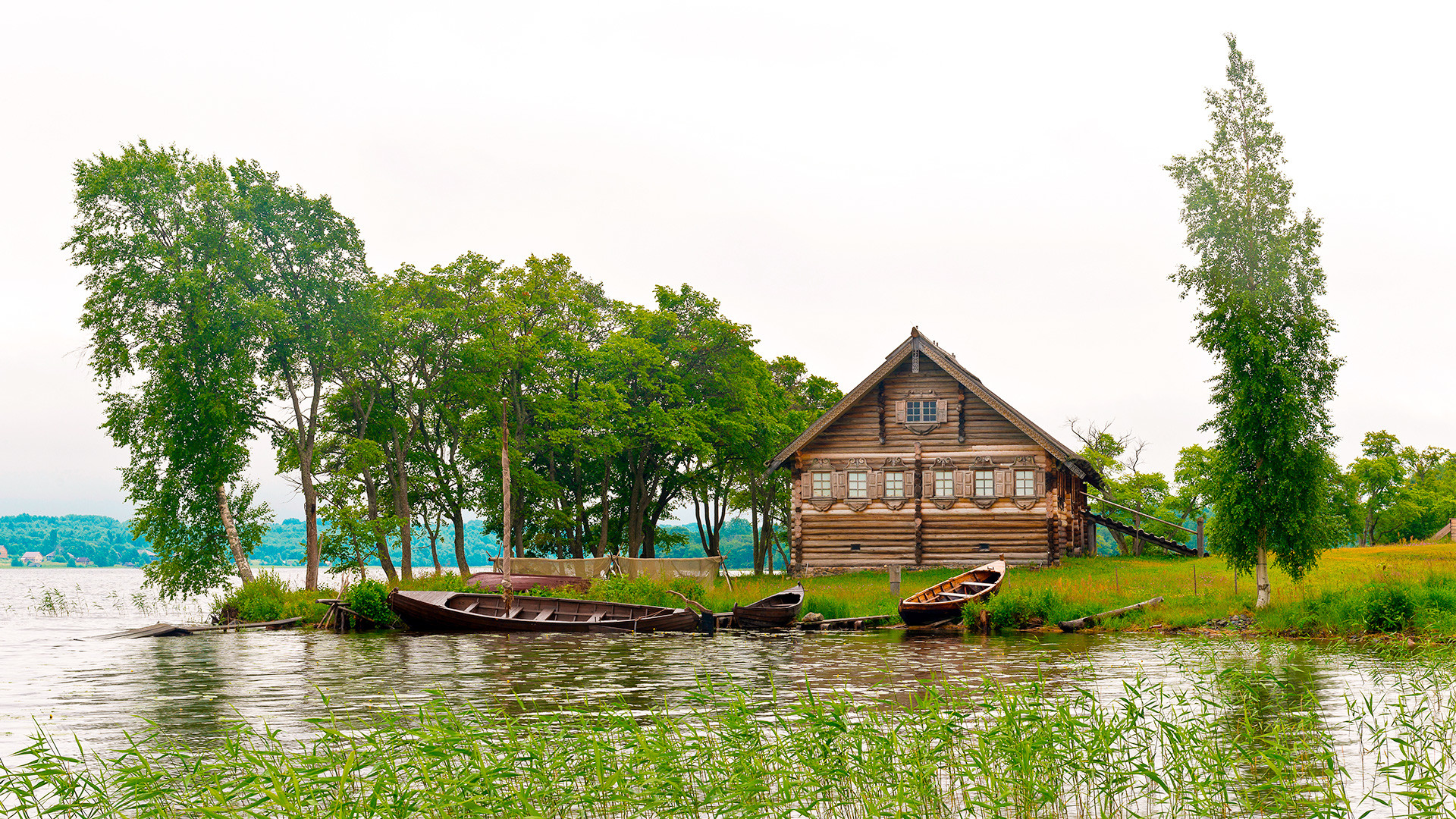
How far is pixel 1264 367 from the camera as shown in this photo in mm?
25938

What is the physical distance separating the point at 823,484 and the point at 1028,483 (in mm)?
7314

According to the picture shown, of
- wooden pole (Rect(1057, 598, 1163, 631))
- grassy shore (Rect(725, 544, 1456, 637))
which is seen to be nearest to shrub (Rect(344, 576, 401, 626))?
grassy shore (Rect(725, 544, 1456, 637))

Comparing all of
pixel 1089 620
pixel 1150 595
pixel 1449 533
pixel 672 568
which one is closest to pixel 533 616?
pixel 672 568

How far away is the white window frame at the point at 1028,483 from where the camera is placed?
39.6 m

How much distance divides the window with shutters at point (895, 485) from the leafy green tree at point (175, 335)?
22.1 m

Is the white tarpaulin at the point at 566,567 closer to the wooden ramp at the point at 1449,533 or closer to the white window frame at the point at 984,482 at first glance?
the white window frame at the point at 984,482

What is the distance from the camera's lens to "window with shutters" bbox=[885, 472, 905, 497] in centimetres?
4056

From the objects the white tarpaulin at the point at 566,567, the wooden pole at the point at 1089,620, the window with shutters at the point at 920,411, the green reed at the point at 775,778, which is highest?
the window with shutters at the point at 920,411

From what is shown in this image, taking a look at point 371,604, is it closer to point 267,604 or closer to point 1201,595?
point 267,604

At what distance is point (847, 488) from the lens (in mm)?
41062

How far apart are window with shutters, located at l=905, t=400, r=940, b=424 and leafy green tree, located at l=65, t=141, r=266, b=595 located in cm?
2246

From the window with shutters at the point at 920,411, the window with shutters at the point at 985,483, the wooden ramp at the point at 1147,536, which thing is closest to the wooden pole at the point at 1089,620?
the window with shutters at the point at 985,483

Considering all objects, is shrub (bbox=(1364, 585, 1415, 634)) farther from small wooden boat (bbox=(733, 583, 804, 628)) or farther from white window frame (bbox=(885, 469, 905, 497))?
white window frame (bbox=(885, 469, 905, 497))

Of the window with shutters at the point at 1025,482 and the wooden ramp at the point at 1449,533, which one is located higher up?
the window with shutters at the point at 1025,482
